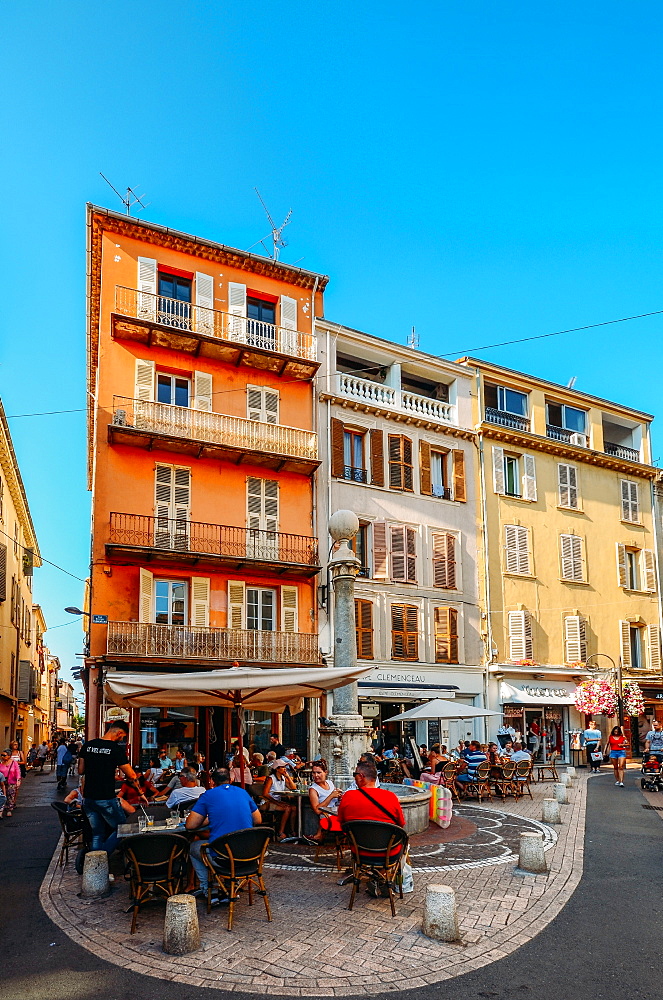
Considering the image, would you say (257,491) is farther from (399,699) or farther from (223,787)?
(223,787)

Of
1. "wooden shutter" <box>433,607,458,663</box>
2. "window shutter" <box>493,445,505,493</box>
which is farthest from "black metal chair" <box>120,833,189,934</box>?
"window shutter" <box>493,445,505,493</box>

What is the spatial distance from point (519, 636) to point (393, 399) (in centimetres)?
971

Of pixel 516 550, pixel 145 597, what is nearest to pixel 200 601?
pixel 145 597

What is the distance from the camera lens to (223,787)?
8.04 metres

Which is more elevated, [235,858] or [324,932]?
[235,858]

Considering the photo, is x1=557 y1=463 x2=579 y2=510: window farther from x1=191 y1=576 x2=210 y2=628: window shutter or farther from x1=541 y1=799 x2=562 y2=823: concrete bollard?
x1=541 y1=799 x2=562 y2=823: concrete bollard

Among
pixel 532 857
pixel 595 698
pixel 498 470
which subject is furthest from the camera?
pixel 498 470

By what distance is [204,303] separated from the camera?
25.4 m

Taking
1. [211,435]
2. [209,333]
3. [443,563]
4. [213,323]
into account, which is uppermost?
[213,323]

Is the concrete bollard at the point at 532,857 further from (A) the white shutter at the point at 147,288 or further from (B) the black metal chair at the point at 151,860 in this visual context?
(A) the white shutter at the point at 147,288

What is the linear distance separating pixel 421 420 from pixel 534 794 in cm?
1364

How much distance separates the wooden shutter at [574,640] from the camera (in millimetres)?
30656

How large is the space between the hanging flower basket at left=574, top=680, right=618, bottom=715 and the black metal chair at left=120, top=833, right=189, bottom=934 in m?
22.1

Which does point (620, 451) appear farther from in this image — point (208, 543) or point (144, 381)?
point (144, 381)
